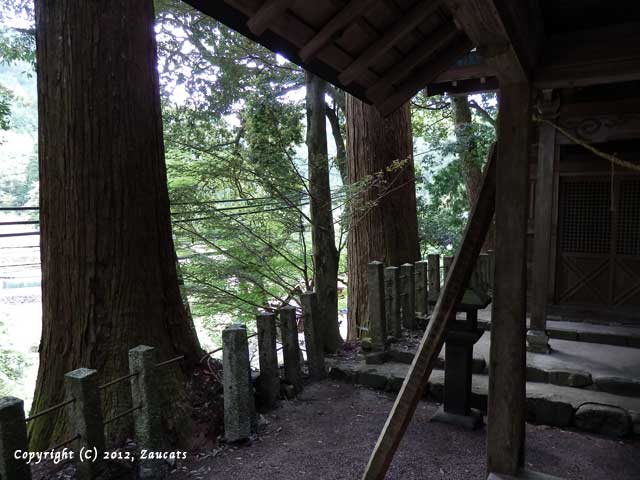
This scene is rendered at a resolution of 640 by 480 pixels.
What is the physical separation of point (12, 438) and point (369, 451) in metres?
2.75

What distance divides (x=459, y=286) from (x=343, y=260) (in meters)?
11.0

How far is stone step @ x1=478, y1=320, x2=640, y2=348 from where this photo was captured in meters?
5.95

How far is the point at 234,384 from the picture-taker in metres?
3.91

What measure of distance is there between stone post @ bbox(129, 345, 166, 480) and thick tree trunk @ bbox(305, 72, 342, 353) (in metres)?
2.58

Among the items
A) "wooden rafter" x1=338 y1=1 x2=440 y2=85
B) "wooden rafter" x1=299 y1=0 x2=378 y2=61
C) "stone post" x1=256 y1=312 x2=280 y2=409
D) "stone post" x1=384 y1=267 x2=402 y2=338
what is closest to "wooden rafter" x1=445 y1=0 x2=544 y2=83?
"wooden rafter" x1=338 y1=1 x2=440 y2=85

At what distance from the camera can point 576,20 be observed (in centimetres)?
Result: 292

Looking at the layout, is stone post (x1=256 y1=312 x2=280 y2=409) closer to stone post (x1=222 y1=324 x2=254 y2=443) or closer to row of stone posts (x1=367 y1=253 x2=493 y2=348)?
stone post (x1=222 y1=324 x2=254 y2=443)

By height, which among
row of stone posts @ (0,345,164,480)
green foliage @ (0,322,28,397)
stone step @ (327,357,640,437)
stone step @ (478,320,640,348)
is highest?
row of stone posts @ (0,345,164,480)

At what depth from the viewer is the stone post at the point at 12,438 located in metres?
2.44

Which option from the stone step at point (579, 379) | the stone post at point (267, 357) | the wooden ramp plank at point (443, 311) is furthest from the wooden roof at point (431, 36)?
the stone step at point (579, 379)

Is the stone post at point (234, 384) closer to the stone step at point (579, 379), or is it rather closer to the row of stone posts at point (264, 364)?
the row of stone posts at point (264, 364)

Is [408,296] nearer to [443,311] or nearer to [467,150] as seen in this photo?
[443,311]

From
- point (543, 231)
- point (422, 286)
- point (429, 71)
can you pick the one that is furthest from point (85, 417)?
point (543, 231)

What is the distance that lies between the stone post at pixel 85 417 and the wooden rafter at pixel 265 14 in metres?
2.44
